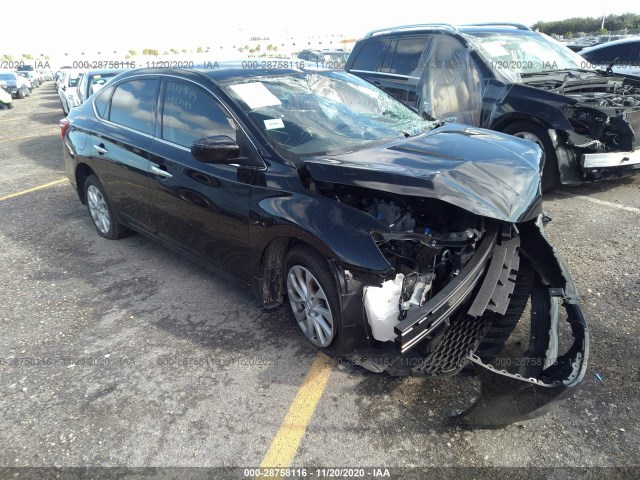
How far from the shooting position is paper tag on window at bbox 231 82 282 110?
3492mm

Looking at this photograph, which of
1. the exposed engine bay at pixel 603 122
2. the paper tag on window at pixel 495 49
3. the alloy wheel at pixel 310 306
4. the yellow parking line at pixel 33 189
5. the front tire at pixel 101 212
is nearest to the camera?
the alloy wheel at pixel 310 306

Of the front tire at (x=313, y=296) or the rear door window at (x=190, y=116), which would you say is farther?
the rear door window at (x=190, y=116)

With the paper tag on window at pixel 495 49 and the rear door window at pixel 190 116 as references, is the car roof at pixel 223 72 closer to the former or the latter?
the rear door window at pixel 190 116

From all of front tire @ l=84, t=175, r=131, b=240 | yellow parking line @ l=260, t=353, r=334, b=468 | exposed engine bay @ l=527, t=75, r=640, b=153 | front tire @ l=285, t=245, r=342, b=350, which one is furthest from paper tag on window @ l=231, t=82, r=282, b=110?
exposed engine bay @ l=527, t=75, r=640, b=153

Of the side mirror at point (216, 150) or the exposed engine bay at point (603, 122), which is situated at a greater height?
the side mirror at point (216, 150)

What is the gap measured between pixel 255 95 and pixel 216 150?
65cm

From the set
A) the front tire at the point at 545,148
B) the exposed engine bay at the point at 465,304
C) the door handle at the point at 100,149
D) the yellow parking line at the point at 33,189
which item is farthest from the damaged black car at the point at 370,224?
the yellow parking line at the point at 33,189

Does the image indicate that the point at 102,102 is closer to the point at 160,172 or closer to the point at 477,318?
the point at 160,172

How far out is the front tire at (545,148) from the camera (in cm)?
566

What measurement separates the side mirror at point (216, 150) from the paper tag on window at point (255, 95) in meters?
0.39

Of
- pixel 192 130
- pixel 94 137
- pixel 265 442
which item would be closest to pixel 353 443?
pixel 265 442

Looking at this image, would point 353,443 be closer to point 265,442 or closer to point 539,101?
point 265,442

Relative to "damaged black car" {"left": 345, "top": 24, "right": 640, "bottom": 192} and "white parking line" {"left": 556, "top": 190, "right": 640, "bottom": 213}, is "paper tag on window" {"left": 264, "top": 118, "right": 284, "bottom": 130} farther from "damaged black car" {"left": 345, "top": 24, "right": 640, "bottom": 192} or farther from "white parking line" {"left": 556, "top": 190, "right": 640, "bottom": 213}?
"white parking line" {"left": 556, "top": 190, "right": 640, "bottom": 213}

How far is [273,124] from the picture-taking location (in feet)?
11.0
